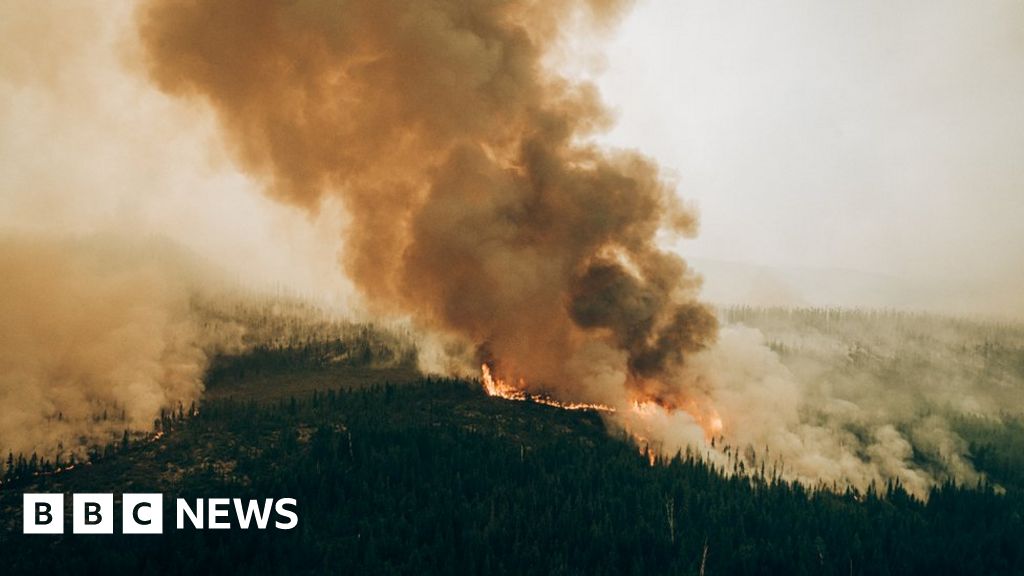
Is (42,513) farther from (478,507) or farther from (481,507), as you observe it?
(481,507)

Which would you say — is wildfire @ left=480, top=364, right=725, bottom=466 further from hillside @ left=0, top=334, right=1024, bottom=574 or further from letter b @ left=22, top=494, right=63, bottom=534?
letter b @ left=22, top=494, right=63, bottom=534

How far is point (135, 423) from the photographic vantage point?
14200cm

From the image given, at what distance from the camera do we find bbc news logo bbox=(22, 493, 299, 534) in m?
88.2

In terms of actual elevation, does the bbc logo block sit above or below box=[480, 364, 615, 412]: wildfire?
below

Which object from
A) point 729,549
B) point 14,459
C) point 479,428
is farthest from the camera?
point 14,459

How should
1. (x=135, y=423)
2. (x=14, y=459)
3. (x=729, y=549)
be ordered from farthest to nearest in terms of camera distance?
(x=135, y=423) < (x=14, y=459) < (x=729, y=549)

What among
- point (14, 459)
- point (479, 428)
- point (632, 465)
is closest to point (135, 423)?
point (14, 459)

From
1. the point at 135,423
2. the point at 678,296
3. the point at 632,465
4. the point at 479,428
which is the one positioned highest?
the point at 678,296

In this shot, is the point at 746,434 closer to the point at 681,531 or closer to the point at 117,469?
the point at 681,531

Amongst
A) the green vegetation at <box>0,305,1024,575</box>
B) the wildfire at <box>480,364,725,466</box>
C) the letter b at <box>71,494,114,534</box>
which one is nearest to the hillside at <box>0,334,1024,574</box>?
the green vegetation at <box>0,305,1024,575</box>

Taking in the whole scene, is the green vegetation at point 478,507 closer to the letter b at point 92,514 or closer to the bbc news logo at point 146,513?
the bbc news logo at point 146,513

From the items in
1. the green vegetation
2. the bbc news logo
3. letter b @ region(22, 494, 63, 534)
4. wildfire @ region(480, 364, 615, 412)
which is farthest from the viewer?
wildfire @ region(480, 364, 615, 412)

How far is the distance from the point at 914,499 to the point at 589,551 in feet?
239

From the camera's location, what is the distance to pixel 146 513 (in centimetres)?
9038
